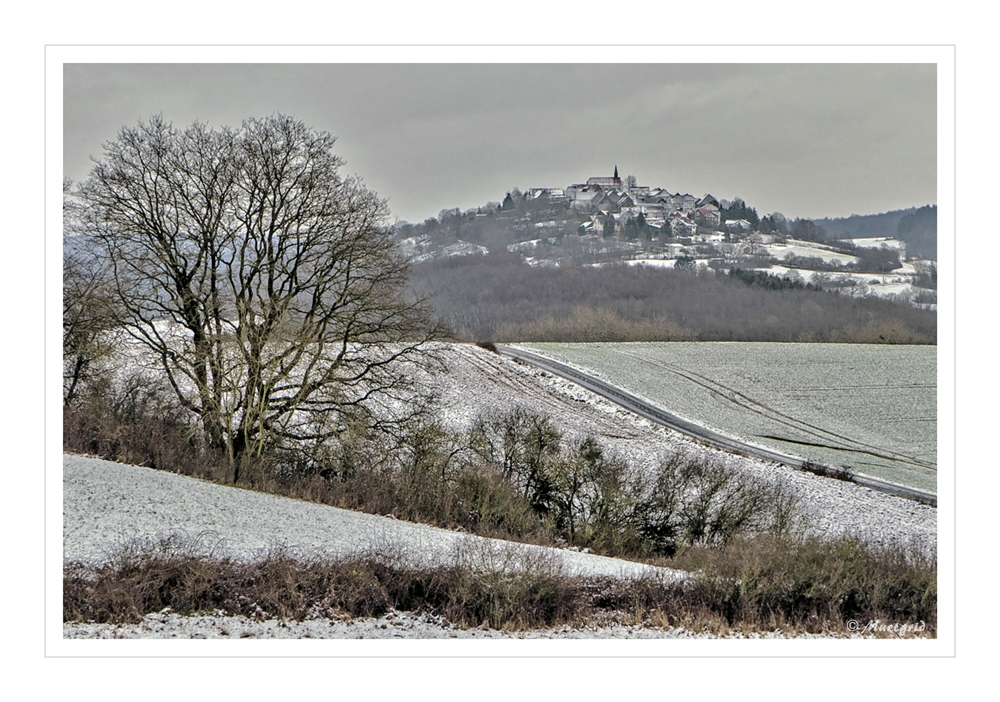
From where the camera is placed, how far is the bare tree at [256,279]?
13.9 metres

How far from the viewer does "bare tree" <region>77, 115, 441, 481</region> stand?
45.6 ft

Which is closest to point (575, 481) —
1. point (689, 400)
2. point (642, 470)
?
point (642, 470)

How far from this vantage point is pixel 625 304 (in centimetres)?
1928

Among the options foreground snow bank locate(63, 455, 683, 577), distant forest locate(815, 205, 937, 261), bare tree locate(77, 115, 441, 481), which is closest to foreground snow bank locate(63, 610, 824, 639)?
foreground snow bank locate(63, 455, 683, 577)

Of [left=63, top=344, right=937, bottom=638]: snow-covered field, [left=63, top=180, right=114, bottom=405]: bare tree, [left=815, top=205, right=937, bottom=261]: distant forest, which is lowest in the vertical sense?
[left=63, top=344, right=937, bottom=638]: snow-covered field

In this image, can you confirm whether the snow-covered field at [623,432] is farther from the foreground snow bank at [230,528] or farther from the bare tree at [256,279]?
the foreground snow bank at [230,528]

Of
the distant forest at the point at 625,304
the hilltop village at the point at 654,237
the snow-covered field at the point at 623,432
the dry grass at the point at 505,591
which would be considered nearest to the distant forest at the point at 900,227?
the hilltop village at the point at 654,237

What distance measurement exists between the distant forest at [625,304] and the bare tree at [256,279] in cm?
157

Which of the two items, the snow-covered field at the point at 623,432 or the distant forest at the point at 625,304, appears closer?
the snow-covered field at the point at 623,432

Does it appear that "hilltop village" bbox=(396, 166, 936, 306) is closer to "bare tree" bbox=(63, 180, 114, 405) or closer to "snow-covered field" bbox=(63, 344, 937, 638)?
"snow-covered field" bbox=(63, 344, 937, 638)

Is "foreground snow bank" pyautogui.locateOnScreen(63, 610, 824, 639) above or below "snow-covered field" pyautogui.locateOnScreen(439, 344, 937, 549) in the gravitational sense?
below

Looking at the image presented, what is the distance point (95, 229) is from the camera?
1424cm

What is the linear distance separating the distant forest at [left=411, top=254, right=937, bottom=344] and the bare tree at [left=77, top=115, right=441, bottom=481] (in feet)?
5.15
